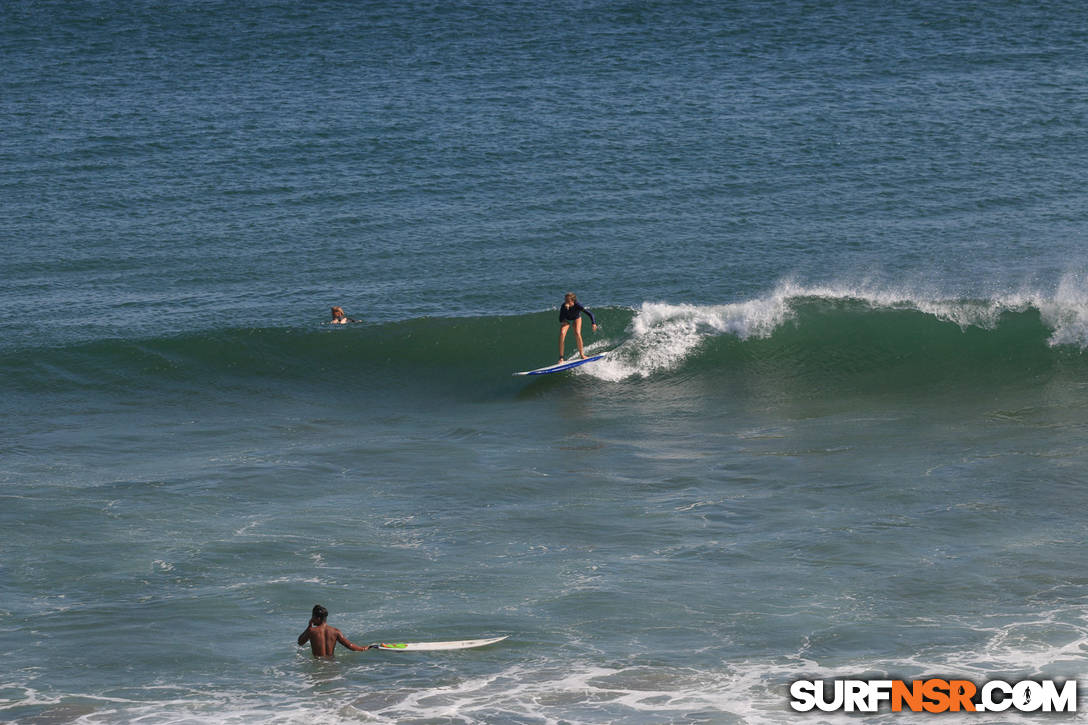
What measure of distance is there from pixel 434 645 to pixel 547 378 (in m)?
11.4

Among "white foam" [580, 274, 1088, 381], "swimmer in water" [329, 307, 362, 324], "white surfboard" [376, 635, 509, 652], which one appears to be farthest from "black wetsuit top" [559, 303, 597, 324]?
"white surfboard" [376, 635, 509, 652]

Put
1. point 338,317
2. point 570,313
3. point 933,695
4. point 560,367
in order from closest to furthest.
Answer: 1. point 933,695
2. point 570,313
3. point 560,367
4. point 338,317

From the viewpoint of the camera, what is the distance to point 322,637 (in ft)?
44.8

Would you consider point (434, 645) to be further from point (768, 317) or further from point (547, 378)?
point (768, 317)

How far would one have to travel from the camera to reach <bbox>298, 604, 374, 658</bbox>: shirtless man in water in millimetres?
13633

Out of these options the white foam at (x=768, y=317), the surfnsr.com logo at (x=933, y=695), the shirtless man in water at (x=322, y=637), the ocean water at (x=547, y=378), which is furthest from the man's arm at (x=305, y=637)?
the white foam at (x=768, y=317)

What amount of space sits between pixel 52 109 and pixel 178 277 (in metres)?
18.5

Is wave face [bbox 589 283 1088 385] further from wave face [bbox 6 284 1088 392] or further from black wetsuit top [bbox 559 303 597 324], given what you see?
black wetsuit top [bbox 559 303 597 324]

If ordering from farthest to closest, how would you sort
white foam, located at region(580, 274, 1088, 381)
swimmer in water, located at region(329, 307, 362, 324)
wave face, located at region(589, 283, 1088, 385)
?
swimmer in water, located at region(329, 307, 362, 324) < white foam, located at region(580, 274, 1088, 381) < wave face, located at region(589, 283, 1088, 385)

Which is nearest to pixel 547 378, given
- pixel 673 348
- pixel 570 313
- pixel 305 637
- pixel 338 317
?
pixel 570 313

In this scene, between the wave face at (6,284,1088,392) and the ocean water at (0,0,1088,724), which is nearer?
the ocean water at (0,0,1088,724)

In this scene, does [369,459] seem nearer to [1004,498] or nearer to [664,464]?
[664,464]

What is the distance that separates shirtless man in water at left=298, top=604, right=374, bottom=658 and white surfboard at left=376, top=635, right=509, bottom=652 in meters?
0.26

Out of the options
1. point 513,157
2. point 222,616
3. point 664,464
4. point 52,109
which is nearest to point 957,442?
point 664,464
